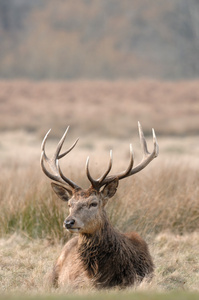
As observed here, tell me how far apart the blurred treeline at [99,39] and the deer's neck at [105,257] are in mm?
28790

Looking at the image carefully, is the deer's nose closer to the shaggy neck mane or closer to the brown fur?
the brown fur

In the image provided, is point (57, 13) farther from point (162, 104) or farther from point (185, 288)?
point (185, 288)

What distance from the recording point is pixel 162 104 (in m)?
35.4

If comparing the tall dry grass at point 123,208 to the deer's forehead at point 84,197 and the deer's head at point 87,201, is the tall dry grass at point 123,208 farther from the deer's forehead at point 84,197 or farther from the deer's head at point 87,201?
the deer's forehead at point 84,197

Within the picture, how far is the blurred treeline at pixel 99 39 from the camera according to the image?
39.0 m

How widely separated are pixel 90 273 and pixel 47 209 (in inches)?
111

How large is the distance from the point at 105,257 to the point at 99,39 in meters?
34.1

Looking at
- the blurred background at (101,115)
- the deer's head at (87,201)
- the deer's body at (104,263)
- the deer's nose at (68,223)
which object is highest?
the blurred background at (101,115)

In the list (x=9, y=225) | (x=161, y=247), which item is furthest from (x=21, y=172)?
(x=161, y=247)

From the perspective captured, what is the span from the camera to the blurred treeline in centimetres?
3897

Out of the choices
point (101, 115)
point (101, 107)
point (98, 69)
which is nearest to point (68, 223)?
point (101, 115)

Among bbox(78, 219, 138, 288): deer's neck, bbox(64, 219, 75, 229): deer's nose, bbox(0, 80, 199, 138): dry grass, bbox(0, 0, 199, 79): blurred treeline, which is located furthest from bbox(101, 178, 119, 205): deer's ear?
bbox(0, 0, 199, 79): blurred treeline

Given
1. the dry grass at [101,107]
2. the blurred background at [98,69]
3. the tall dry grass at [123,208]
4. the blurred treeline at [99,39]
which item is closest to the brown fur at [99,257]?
the tall dry grass at [123,208]

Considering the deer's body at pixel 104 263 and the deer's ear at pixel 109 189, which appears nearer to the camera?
the deer's body at pixel 104 263
